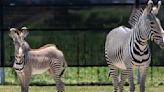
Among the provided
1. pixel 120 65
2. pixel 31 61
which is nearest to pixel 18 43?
pixel 31 61

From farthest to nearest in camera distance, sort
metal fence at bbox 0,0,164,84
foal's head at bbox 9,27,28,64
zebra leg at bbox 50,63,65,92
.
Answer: metal fence at bbox 0,0,164,84 < zebra leg at bbox 50,63,65,92 < foal's head at bbox 9,27,28,64

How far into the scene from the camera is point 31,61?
11844 mm

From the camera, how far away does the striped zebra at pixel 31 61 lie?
1115 centimetres

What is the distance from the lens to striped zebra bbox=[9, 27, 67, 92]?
439 inches

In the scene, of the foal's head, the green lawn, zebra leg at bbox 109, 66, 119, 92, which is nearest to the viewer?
the foal's head

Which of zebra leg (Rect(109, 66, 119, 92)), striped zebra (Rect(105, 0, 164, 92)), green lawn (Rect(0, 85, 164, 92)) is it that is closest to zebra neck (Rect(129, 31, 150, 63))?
striped zebra (Rect(105, 0, 164, 92))

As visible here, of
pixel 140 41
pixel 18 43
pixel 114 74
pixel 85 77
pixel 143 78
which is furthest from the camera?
pixel 85 77

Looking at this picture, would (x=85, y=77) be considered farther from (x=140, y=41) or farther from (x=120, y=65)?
(x=140, y=41)

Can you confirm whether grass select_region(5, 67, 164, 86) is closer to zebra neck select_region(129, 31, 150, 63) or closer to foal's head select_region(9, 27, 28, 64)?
foal's head select_region(9, 27, 28, 64)

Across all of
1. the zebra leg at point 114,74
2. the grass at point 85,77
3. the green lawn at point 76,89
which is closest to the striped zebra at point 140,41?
the zebra leg at point 114,74

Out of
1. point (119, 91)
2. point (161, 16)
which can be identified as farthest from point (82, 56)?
point (119, 91)

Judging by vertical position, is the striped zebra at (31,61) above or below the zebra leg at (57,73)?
above

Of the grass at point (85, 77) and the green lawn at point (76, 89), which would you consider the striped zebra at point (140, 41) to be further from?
the grass at point (85, 77)

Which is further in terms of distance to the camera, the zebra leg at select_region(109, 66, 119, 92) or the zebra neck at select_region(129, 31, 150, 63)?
the zebra leg at select_region(109, 66, 119, 92)
